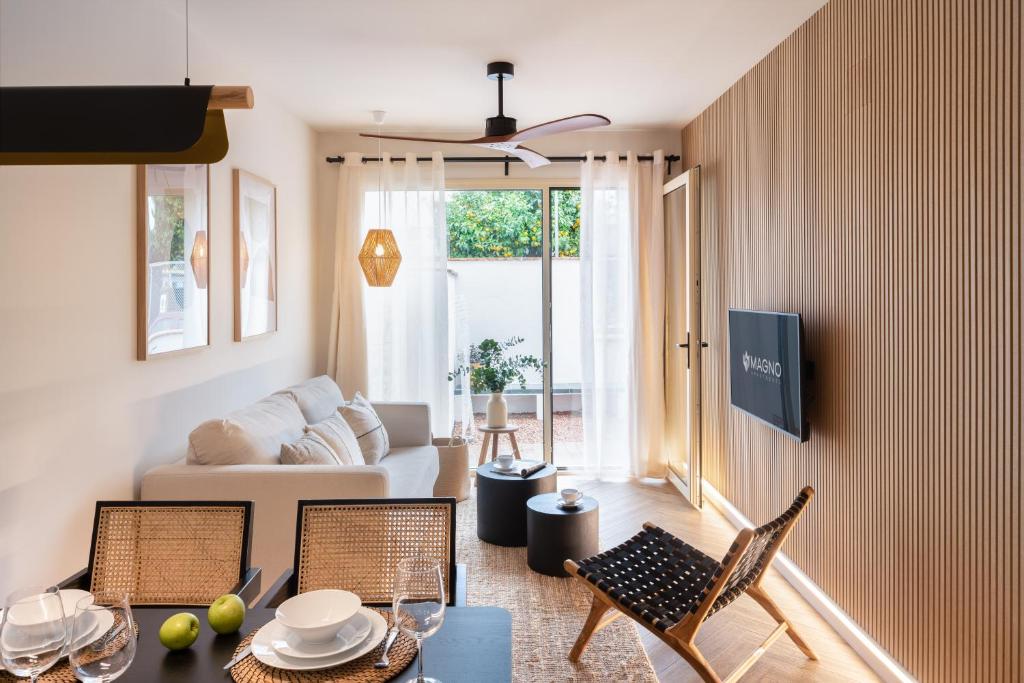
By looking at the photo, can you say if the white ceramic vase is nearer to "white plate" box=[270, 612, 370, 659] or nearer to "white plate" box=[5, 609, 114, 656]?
"white plate" box=[270, 612, 370, 659]

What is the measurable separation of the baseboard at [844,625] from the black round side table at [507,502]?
1280mm

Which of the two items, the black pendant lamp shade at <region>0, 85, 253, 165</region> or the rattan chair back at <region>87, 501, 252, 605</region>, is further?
the rattan chair back at <region>87, 501, 252, 605</region>

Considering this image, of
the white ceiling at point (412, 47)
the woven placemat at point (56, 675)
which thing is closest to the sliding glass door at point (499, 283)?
the white ceiling at point (412, 47)

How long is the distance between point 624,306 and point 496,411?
51.5 inches

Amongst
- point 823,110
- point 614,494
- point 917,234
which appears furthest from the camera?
point 614,494

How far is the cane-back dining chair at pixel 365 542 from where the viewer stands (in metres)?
1.92

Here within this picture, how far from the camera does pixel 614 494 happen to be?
501 centimetres

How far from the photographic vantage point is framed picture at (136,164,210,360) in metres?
2.79

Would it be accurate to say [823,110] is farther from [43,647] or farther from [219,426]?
[43,647]

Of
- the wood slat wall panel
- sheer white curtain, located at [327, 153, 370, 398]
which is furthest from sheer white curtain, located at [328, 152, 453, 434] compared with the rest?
the wood slat wall panel

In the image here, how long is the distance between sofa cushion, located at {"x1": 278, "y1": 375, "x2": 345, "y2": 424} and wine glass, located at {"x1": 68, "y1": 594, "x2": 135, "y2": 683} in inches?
102

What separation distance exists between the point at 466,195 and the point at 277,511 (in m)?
3.34

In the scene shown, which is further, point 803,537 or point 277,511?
point 803,537

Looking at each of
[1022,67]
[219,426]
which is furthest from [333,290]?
[1022,67]
